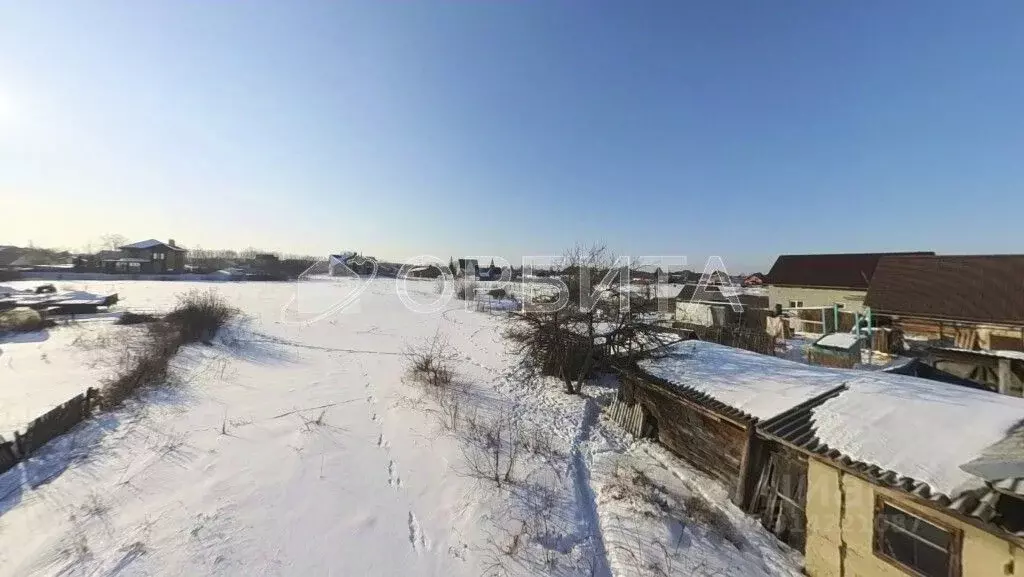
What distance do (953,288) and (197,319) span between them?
34.4 meters

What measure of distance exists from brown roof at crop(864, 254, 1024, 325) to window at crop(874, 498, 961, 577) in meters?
18.5

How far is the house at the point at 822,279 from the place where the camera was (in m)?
24.0

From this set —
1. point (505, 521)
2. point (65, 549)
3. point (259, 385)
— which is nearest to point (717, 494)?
point (505, 521)

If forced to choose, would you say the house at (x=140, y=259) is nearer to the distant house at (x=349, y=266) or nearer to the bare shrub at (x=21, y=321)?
the distant house at (x=349, y=266)

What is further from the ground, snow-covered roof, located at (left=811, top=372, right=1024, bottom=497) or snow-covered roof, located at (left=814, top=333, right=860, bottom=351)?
snow-covered roof, located at (left=811, top=372, right=1024, bottom=497)

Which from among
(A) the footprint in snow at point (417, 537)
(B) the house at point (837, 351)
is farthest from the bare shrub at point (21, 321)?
(B) the house at point (837, 351)

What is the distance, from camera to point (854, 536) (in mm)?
4805

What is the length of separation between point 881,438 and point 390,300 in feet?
107

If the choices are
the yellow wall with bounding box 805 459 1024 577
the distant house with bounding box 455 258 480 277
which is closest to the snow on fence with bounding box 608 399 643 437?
the yellow wall with bounding box 805 459 1024 577

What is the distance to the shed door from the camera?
231 inches

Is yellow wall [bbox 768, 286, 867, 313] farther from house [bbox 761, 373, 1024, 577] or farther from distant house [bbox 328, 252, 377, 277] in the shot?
distant house [bbox 328, 252, 377, 277]

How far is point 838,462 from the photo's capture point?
4.88m

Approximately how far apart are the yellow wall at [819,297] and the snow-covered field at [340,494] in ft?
73.3

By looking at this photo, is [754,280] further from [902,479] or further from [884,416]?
[902,479]
